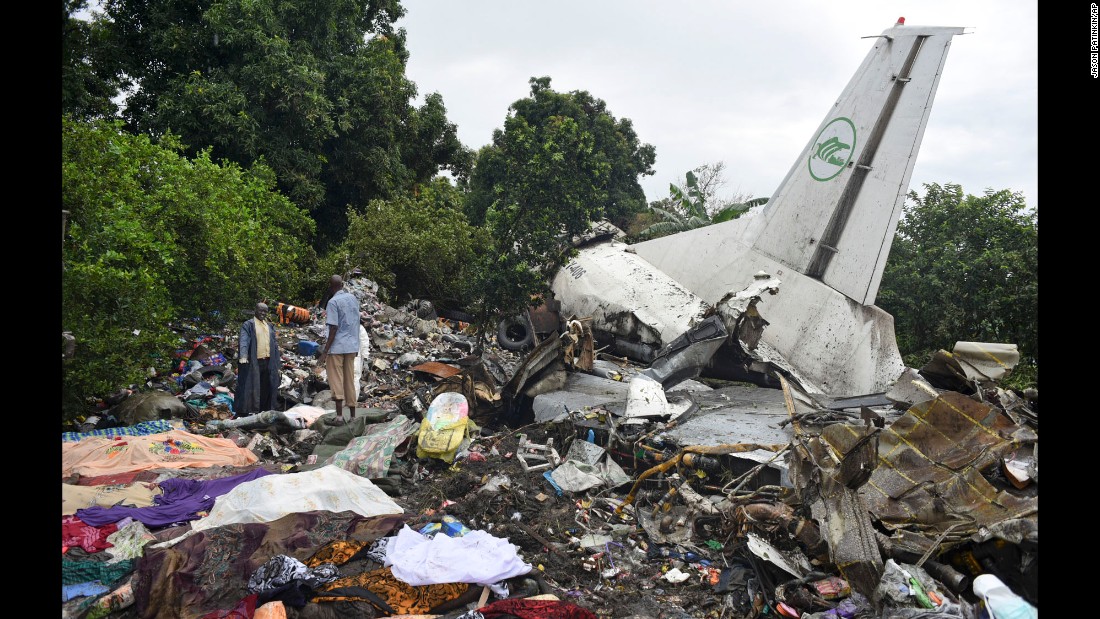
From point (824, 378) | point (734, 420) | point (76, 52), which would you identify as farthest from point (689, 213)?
point (76, 52)

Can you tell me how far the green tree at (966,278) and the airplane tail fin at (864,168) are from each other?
12.3ft

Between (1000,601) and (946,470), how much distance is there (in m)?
A: 1.34

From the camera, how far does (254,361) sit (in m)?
7.01

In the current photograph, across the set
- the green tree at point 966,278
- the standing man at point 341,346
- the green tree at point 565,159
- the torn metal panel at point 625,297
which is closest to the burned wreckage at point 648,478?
the standing man at point 341,346

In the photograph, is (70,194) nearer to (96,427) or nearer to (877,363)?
(96,427)

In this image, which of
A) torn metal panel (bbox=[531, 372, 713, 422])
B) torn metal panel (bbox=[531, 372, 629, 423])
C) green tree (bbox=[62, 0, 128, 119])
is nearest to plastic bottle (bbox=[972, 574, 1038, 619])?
torn metal panel (bbox=[531, 372, 713, 422])

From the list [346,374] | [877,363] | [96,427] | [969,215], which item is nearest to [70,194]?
[96,427]

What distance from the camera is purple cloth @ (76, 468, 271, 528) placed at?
13.2 ft

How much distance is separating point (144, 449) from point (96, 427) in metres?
1.44

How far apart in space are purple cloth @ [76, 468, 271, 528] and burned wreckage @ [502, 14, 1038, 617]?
3145mm

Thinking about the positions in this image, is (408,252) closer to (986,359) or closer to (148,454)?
(148,454)

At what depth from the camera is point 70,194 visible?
19.3 ft

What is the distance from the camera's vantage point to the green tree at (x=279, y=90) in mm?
13797

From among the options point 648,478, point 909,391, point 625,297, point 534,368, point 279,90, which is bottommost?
point 648,478
